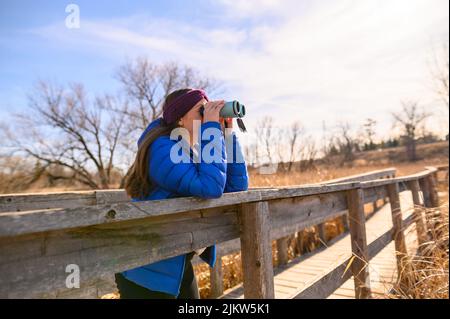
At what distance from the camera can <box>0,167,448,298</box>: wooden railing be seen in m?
0.85

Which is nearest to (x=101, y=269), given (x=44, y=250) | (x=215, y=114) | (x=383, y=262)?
(x=44, y=250)

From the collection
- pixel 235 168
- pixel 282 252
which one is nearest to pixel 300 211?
pixel 235 168

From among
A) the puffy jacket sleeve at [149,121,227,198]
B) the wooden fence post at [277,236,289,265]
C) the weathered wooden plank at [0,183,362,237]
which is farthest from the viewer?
the wooden fence post at [277,236,289,265]

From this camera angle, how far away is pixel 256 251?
162cm

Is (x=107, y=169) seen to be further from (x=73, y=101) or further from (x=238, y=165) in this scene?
(x=238, y=165)

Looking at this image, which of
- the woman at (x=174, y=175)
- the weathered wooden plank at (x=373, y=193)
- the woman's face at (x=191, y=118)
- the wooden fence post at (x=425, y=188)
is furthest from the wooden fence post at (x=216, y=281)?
the wooden fence post at (x=425, y=188)

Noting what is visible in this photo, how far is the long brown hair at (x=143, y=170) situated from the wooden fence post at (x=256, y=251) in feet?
1.60

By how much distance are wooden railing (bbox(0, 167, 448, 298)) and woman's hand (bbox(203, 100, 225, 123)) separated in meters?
0.42

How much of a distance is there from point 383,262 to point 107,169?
18563 mm

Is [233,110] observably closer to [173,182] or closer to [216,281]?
[173,182]

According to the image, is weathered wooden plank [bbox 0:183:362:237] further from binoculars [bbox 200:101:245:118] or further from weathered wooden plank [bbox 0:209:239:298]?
binoculars [bbox 200:101:245:118]

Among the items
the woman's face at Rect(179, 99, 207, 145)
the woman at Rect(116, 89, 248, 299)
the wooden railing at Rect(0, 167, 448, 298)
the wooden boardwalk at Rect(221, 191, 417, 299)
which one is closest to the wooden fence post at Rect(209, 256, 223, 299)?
the wooden boardwalk at Rect(221, 191, 417, 299)

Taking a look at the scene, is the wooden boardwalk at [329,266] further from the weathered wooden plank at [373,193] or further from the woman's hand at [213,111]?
the woman's hand at [213,111]

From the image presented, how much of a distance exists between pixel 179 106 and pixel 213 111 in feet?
0.60
